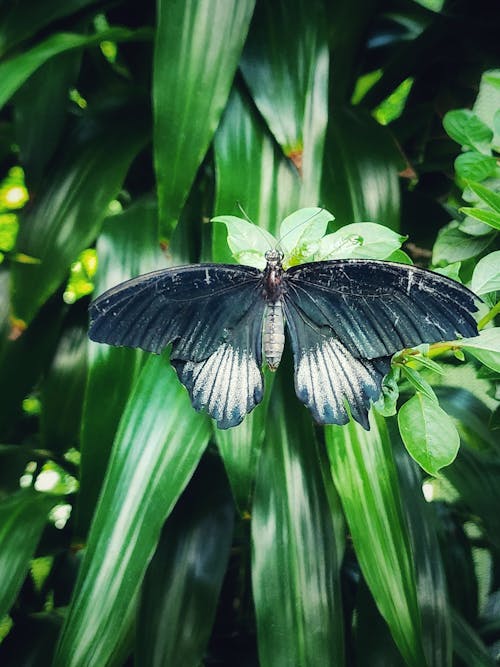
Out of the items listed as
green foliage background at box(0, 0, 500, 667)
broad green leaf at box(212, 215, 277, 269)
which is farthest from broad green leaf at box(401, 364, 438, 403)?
broad green leaf at box(212, 215, 277, 269)

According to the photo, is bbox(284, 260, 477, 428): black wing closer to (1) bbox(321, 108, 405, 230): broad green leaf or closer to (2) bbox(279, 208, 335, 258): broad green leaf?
(2) bbox(279, 208, 335, 258): broad green leaf

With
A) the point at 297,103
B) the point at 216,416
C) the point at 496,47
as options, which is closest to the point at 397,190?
the point at 297,103

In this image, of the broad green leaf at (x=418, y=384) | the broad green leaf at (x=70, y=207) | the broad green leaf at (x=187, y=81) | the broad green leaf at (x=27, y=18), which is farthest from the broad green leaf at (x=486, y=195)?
the broad green leaf at (x=27, y=18)

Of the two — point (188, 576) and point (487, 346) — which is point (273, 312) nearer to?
point (487, 346)

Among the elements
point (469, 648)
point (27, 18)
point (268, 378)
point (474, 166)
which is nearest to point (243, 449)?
point (268, 378)

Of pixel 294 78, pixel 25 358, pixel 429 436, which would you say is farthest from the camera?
pixel 25 358

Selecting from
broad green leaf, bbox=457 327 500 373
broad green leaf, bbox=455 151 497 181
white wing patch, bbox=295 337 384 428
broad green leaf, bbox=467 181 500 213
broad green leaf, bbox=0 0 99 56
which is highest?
broad green leaf, bbox=0 0 99 56

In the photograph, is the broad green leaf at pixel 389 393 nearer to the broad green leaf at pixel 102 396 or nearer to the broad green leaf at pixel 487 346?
the broad green leaf at pixel 487 346
